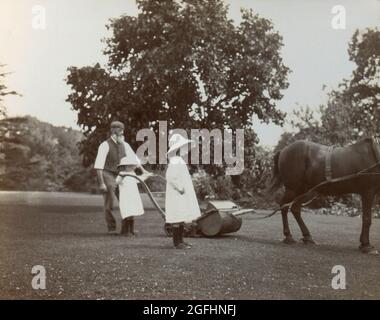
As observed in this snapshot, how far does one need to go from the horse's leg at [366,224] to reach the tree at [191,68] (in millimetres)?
1458

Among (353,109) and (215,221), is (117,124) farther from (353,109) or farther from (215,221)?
(353,109)

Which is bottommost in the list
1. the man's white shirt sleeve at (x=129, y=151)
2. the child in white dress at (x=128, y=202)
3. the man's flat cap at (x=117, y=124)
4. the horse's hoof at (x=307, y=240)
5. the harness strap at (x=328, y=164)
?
the horse's hoof at (x=307, y=240)

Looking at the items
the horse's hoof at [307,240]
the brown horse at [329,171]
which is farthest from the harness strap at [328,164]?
the horse's hoof at [307,240]

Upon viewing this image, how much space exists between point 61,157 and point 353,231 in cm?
433

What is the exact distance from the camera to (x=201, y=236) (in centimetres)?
791

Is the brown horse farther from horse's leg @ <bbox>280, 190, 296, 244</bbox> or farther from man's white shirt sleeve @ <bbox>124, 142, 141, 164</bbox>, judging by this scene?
man's white shirt sleeve @ <bbox>124, 142, 141, 164</bbox>

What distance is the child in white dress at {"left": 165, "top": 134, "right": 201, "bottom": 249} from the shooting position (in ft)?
23.0

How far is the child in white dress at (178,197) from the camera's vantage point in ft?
23.0

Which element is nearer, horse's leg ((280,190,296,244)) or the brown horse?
the brown horse

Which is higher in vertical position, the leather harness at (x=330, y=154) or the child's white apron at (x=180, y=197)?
the leather harness at (x=330, y=154)

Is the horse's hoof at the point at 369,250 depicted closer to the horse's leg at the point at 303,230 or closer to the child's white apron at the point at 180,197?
the horse's leg at the point at 303,230

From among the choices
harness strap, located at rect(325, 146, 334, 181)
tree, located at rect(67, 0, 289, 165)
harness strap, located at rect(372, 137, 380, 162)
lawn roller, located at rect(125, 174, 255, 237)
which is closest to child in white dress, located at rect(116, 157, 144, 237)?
lawn roller, located at rect(125, 174, 255, 237)

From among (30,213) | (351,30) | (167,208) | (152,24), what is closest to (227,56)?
(152,24)

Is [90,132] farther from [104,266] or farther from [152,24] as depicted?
[104,266]
